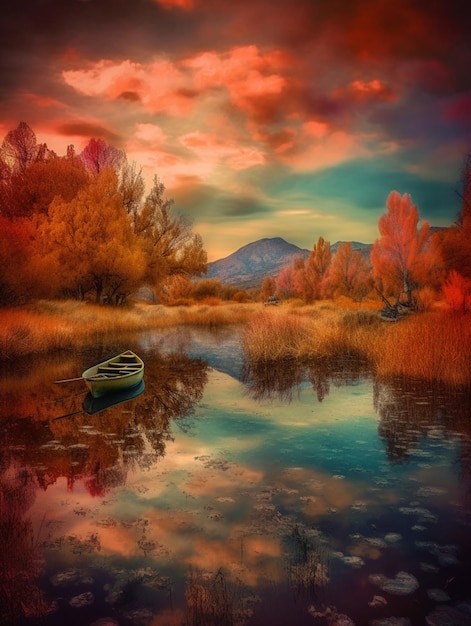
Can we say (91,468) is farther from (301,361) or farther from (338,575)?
(301,361)

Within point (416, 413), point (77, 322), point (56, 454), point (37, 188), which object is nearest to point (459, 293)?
point (416, 413)

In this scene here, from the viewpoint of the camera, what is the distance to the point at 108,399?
1160cm

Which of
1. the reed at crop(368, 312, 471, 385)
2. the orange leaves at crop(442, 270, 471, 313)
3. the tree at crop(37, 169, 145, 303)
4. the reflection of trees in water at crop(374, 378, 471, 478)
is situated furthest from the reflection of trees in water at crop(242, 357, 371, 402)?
the tree at crop(37, 169, 145, 303)

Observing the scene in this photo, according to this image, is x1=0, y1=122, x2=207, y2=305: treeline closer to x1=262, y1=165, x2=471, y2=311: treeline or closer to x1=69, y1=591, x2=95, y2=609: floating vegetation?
x1=262, y1=165, x2=471, y2=311: treeline

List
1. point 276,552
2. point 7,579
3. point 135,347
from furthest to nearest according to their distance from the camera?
1. point 135,347
2. point 276,552
3. point 7,579

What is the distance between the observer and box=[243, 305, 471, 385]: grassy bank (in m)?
12.1

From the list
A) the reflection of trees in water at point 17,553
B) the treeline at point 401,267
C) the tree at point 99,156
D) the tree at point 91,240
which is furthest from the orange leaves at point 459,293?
the tree at point 99,156

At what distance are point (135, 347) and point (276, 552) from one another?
675 inches

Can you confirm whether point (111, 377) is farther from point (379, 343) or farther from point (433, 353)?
point (379, 343)

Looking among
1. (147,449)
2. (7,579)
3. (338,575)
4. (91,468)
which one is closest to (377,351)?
(147,449)

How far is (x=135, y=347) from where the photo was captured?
21016 mm

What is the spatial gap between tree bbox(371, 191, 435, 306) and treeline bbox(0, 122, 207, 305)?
1339 centimetres

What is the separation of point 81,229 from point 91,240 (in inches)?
29.4

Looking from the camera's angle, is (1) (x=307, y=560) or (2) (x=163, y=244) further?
(2) (x=163, y=244)
